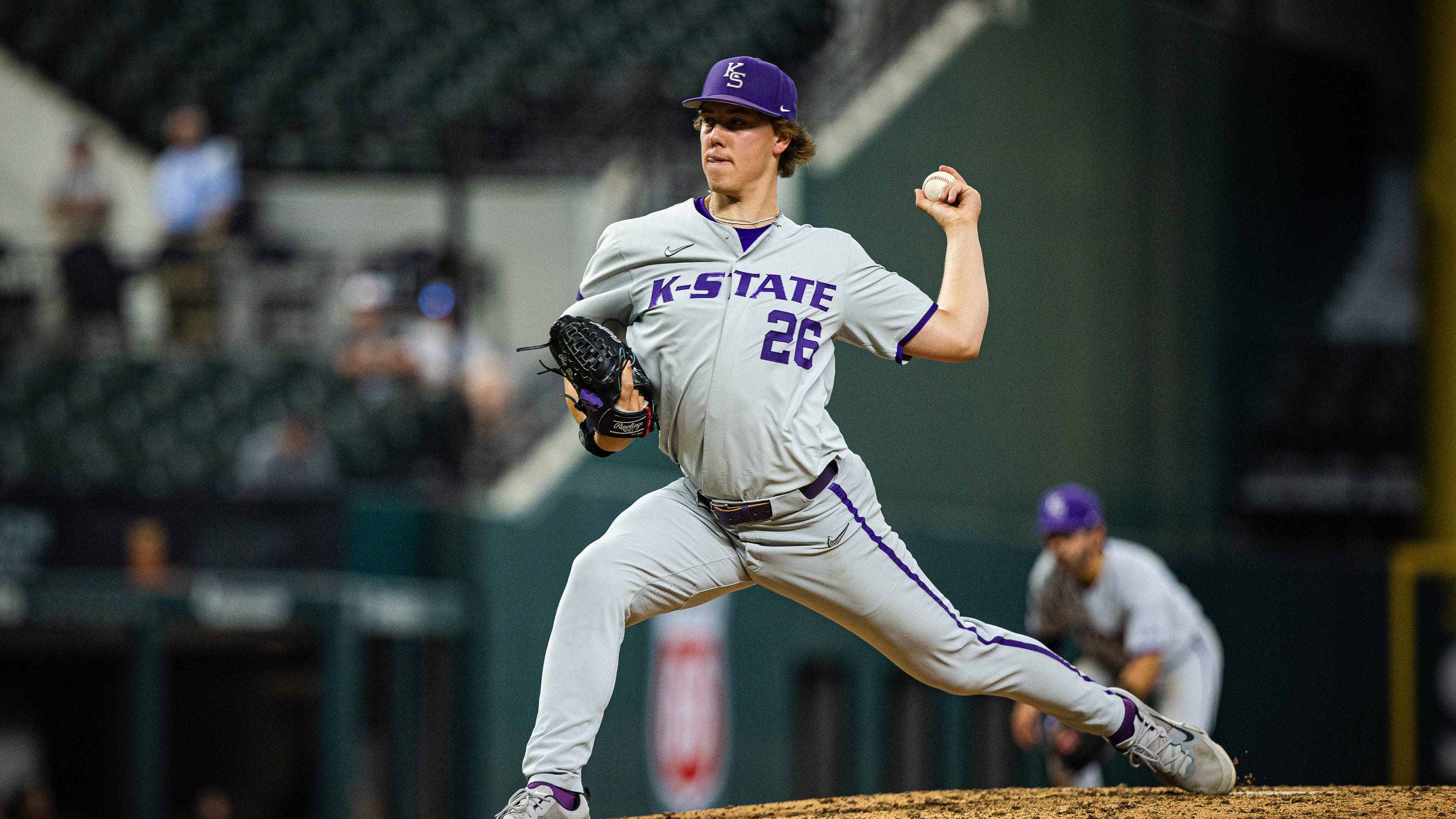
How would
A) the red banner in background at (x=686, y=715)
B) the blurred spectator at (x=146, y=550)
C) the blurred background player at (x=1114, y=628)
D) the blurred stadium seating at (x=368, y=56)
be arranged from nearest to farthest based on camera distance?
1. the blurred background player at (x=1114, y=628)
2. the red banner in background at (x=686, y=715)
3. the blurred spectator at (x=146, y=550)
4. the blurred stadium seating at (x=368, y=56)

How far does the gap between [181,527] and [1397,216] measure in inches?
370

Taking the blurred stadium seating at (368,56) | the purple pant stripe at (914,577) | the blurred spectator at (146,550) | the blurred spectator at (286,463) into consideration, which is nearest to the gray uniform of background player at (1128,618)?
the purple pant stripe at (914,577)

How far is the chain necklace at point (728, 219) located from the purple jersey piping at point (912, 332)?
365mm

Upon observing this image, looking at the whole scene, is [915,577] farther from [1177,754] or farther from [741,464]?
[1177,754]

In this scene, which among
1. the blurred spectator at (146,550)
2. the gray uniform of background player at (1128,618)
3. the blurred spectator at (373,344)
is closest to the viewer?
the gray uniform of background player at (1128,618)

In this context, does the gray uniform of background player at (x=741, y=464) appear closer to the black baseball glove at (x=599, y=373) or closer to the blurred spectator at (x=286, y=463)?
the black baseball glove at (x=599, y=373)

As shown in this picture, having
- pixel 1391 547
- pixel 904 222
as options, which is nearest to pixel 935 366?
pixel 904 222

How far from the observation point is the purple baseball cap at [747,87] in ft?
11.2

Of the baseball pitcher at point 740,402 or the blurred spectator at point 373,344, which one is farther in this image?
the blurred spectator at point 373,344

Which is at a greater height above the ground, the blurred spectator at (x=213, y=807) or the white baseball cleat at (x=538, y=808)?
the white baseball cleat at (x=538, y=808)

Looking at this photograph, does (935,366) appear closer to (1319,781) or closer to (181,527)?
(1319,781)

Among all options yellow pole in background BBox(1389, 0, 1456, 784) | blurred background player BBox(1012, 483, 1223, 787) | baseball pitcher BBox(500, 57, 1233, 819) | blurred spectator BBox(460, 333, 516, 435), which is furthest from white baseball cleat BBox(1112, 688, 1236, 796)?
yellow pole in background BBox(1389, 0, 1456, 784)

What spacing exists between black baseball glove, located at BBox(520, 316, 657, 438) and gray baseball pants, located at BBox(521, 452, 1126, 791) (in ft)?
0.77

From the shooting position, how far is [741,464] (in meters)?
3.36
